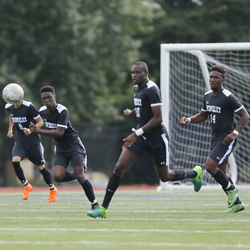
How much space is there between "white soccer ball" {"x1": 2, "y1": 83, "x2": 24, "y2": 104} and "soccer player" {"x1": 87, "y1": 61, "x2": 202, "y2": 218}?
3.07 metres

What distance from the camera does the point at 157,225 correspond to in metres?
6.82

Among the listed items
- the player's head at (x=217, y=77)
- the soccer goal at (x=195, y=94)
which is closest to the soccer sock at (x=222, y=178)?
the player's head at (x=217, y=77)

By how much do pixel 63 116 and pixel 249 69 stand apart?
9.57 metres

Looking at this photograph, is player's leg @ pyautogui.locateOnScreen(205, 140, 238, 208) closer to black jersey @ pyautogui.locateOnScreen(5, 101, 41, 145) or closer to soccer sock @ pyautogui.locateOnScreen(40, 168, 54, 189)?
soccer sock @ pyautogui.locateOnScreen(40, 168, 54, 189)

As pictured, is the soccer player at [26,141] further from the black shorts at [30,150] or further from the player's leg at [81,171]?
the player's leg at [81,171]

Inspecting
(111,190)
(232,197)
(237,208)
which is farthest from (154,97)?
(237,208)

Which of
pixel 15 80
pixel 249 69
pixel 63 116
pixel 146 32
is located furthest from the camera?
pixel 146 32

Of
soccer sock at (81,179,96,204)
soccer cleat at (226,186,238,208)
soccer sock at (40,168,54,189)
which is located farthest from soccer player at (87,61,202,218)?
soccer sock at (40,168,54,189)

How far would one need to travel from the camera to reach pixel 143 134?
7.82 m

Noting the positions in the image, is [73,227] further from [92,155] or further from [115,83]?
[115,83]

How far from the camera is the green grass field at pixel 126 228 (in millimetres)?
5355

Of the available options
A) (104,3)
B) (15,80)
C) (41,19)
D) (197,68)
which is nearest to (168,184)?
(197,68)

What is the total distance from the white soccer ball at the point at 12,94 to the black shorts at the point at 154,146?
10.6 ft

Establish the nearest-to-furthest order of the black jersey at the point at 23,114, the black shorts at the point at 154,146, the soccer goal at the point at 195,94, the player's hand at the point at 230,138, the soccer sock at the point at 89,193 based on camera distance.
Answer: the black shorts at the point at 154,146, the soccer sock at the point at 89,193, the player's hand at the point at 230,138, the black jersey at the point at 23,114, the soccer goal at the point at 195,94
